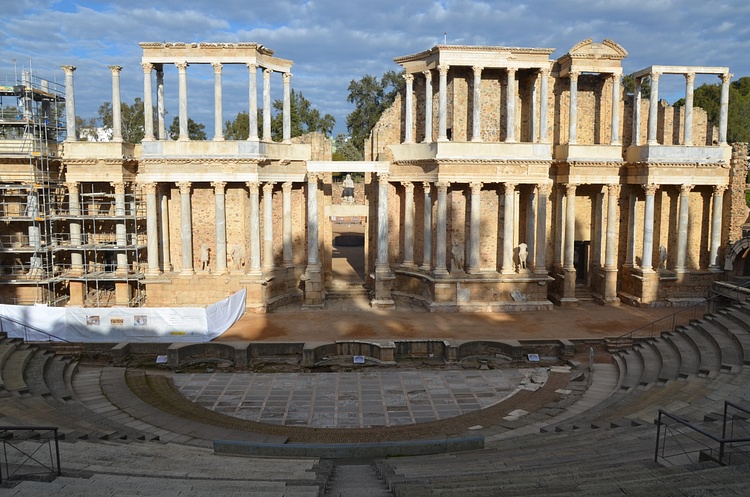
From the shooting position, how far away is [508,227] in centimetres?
3014

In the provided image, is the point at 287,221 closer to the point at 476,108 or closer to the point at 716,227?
the point at 476,108

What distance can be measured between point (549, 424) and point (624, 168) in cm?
1980

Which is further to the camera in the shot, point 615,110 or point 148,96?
point 615,110

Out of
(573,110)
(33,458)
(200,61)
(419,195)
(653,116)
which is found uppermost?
(200,61)

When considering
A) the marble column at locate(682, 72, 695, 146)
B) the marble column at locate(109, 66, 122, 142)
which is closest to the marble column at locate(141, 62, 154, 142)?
the marble column at locate(109, 66, 122, 142)

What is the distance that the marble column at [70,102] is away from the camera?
28.9m

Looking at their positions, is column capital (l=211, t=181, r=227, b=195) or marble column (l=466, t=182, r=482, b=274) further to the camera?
marble column (l=466, t=182, r=482, b=274)

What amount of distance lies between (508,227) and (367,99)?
2033 inches

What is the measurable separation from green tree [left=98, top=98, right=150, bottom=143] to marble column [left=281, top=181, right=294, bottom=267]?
35.8 metres

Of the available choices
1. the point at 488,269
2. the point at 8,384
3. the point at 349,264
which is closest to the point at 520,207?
the point at 488,269

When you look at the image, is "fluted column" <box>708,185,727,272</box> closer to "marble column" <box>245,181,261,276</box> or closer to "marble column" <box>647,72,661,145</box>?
"marble column" <box>647,72,661,145</box>

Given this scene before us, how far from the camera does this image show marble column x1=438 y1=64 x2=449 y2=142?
94.8ft

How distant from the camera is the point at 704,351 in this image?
18.7m

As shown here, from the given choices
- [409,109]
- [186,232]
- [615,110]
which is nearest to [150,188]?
[186,232]
